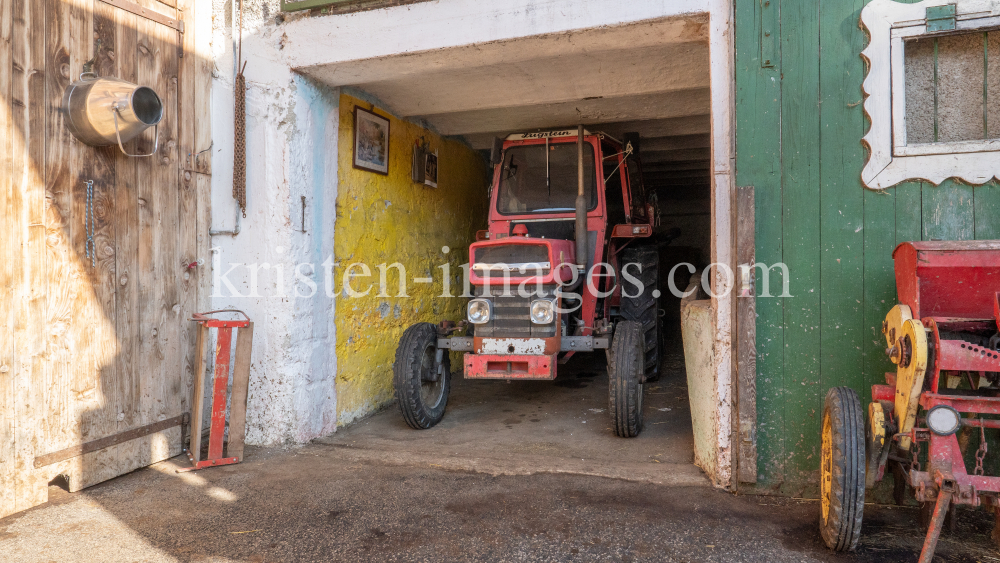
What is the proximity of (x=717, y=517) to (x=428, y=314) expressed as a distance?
3219 mm

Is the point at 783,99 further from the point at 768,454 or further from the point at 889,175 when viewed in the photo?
the point at 768,454

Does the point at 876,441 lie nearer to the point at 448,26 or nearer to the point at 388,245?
the point at 448,26

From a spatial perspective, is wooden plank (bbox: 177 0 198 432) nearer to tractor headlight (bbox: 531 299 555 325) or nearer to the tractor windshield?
tractor headlight (bbox: 531 299 555 325)

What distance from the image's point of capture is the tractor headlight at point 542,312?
3.82 meters

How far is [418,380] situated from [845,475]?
98.3 inches

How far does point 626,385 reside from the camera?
11.8ft

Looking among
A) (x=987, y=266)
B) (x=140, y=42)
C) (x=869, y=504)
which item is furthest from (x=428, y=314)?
(x=987, y=266)

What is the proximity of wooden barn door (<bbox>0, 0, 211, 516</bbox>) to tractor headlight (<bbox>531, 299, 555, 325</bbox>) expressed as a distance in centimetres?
205

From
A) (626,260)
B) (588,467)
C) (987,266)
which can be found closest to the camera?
(987,266)

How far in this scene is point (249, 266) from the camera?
363 centimetres

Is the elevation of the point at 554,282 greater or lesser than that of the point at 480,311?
greater

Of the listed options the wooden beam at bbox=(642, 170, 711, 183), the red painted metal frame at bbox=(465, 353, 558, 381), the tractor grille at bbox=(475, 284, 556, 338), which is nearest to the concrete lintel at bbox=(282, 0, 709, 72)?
the tractor grille at bbox=(475, 284, 556, 338)

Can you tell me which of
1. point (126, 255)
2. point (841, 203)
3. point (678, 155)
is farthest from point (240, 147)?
point (678, 155)

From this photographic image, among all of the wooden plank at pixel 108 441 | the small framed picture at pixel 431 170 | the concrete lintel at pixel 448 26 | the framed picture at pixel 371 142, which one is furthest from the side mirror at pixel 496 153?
Result: the wooden plank at pixel 108 441
